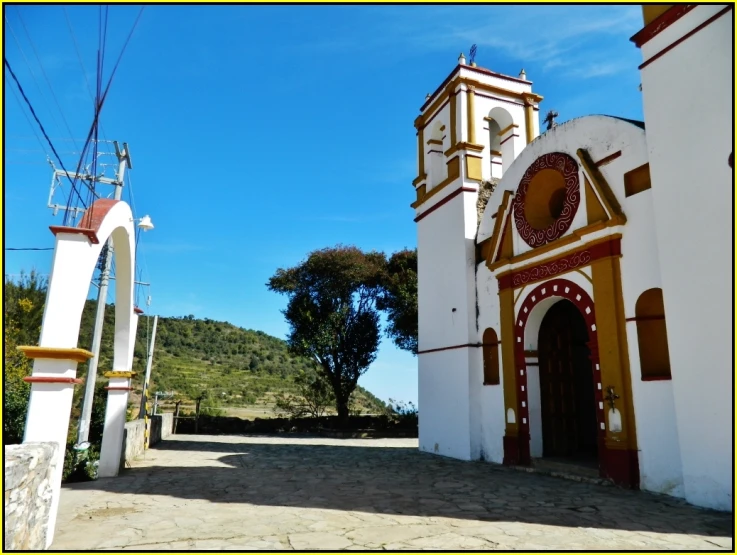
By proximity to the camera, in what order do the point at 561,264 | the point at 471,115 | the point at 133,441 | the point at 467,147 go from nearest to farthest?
the point at 561,264
the point at 133,441
the point at 467,147
the point at 471,115

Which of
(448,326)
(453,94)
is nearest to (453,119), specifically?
(453,94)

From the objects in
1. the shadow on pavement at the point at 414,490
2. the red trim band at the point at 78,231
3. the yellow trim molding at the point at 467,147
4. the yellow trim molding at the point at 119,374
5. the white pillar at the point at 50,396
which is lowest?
the shadow on pavement at the point at 414,490

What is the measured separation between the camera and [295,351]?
71.7 ft

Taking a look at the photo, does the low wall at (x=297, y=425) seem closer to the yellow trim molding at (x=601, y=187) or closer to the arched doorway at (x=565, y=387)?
the arched doorway at (x=565, y=387)

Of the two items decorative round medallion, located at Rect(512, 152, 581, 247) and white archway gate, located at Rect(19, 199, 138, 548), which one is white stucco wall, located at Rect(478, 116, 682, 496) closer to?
decorative round medallion, located at Rect(512, 152, 581, 247)

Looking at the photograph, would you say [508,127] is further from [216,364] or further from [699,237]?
[216,364]

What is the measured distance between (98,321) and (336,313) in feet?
37.9

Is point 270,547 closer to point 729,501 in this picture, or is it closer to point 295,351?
point 729,501

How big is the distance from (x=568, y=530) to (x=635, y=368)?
3565mm

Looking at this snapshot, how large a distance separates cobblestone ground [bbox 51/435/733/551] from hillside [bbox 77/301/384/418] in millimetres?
15688

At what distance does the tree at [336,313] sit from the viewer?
70.5ft

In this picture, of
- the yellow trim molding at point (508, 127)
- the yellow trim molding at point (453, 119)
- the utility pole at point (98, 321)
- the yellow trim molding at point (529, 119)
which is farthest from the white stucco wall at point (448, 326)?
the utility pole at point (98, 321)

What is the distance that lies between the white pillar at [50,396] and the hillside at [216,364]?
62.4 feet

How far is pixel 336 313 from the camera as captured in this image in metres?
21.7
